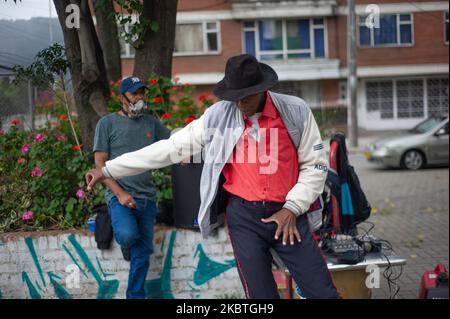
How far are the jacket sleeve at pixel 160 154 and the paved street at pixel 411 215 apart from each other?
9.26ft

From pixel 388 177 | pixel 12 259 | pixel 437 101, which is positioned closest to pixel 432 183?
pixel 388 177

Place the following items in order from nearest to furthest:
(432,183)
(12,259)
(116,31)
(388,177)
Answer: (12,259), (116,31), (432,183), (388,177)

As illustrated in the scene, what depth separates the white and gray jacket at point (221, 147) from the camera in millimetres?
3605

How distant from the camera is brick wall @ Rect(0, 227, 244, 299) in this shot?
5.13m

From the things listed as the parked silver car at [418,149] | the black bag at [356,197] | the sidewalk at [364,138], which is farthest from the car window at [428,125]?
the black bag at [356,197]

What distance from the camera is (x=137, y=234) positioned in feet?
15.6

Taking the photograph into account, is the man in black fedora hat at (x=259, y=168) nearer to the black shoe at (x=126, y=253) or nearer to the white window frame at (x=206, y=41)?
the black shoe at (x=126, y=253)

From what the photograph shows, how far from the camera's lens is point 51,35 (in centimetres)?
456

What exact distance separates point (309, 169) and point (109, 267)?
2391mm

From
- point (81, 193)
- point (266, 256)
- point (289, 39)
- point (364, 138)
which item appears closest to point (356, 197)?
point (266, 256)

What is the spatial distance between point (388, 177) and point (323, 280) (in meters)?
11.4

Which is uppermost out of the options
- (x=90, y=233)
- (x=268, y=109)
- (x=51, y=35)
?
(x=51, y=35)

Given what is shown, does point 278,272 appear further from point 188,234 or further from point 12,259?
point 12,259

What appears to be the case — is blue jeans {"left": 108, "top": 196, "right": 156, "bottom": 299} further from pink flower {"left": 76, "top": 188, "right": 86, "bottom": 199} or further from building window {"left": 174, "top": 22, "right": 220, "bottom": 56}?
building window {"left": 174, "top": 22, "right": 220, "bottom": 56}
